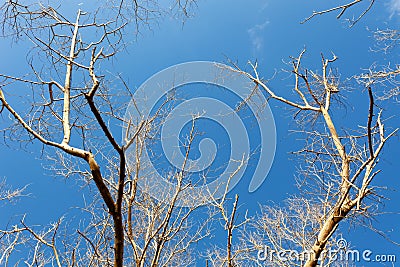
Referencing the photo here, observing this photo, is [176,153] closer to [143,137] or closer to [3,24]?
[143,137]

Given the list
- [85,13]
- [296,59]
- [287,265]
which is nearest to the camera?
[85,13]

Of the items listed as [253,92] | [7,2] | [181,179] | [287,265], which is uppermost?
[253,92]

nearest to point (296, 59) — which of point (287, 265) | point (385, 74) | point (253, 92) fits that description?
point (253, 92)

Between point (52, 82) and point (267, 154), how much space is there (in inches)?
188

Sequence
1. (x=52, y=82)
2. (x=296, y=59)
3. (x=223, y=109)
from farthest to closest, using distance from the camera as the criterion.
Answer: (x=223, y=109) → (x=296, y=59) → (x=52, y=82)

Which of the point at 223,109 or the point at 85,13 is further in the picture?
the point at 223,109

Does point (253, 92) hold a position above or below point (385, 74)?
above

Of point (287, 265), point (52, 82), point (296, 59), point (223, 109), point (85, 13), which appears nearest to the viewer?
point (52, 82)

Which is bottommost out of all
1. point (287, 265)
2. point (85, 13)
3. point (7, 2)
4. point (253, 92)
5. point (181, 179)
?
point (287, 265)

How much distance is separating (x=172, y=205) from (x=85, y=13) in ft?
8.94

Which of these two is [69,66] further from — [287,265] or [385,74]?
[287,265]

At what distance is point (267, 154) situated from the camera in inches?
277

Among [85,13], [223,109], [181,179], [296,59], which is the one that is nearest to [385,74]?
[296,59]

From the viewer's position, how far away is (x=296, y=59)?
542cm
